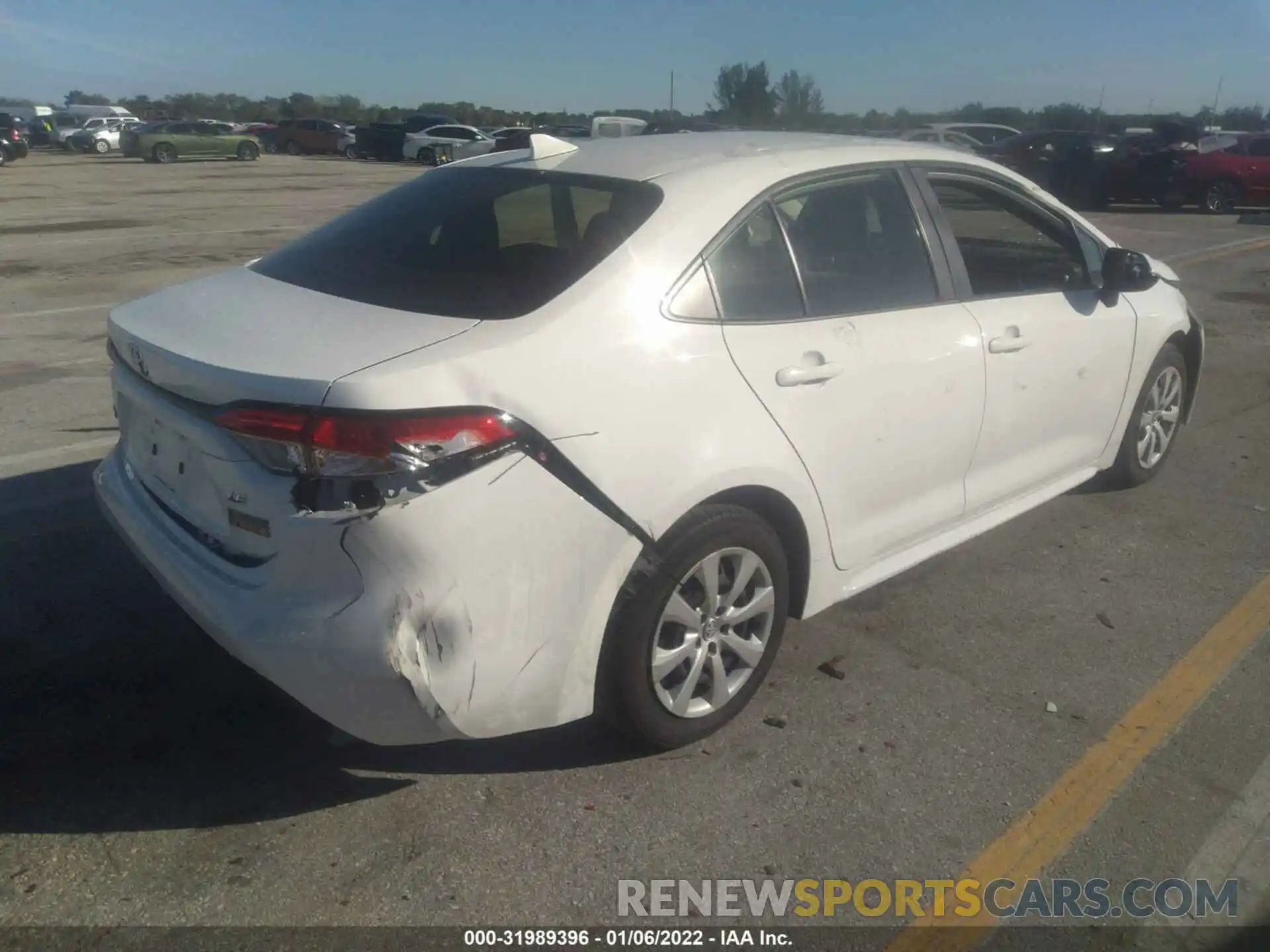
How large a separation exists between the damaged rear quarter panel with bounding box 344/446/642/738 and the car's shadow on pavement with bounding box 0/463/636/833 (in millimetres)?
536

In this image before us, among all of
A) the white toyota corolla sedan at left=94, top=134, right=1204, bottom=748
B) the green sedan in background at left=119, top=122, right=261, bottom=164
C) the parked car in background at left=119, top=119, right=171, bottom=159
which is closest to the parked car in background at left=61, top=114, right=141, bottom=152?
the parked car in background at left=119, top=119, right=171, bottom=159

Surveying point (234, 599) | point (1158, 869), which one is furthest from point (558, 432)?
point (1158, 869)

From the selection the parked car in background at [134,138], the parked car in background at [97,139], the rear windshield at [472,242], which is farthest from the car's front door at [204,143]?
the rear windshield at [472,242]

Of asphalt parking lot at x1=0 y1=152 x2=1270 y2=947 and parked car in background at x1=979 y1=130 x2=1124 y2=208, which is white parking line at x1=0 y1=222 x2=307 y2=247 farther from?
parked car in background at x1=979 y1=130 x2=1124 y2=208

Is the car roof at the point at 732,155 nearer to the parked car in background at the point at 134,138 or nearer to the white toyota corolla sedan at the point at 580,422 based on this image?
the white toyota corolla sedan at the point at 580,422

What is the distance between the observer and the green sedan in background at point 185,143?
38.9 m

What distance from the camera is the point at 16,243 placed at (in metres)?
14.2

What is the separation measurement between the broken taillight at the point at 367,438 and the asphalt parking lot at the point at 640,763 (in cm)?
105

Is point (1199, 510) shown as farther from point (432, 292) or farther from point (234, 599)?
point (234, 599)

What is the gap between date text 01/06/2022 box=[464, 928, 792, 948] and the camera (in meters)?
2.57

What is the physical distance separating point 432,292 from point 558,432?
650 mm

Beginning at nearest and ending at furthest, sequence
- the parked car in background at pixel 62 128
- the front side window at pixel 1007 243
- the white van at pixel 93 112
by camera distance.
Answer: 1. the front side window at pixel 1007 243
2. the parked car in background at pixel 62 128
3. the white van at pixel 93 112

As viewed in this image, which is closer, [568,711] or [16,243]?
[568,711]

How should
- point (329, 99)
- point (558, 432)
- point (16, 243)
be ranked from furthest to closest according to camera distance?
1. point (329, 99)
2. point (16, 243)
3. point (558, 432)
